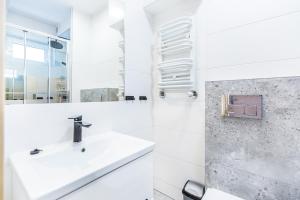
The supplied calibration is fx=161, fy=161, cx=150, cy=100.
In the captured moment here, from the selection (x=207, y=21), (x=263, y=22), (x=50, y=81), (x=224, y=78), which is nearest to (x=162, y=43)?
(x=207, y=21)

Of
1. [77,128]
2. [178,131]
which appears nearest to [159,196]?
[178,131]

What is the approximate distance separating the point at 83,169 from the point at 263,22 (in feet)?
4.77

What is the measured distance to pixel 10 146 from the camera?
0.90 m

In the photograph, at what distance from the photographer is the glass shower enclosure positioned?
938mm

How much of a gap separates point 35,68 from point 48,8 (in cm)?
42

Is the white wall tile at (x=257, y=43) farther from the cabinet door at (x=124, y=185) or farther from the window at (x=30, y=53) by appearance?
the window at (x=30, y=53)

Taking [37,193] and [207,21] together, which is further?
[207,21]

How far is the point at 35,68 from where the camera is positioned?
3.38ft

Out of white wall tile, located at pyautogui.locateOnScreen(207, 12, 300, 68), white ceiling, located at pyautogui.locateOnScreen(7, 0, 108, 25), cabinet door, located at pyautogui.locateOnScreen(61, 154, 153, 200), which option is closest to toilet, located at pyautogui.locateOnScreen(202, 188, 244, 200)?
cabinet door, located at pyautogui.locateOnScreen(61, 154, 153, 200)

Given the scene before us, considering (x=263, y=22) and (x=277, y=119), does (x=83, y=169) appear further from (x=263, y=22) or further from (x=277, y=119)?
(x=263, y=22)

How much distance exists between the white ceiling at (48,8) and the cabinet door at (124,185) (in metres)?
1.06

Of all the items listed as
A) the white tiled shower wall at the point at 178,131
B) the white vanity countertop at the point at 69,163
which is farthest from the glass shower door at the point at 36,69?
the white tiled shower wall at the point at 178,131

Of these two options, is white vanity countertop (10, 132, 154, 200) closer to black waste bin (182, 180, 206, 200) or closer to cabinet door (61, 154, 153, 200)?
cabinet door (61, 154, 153, 200)

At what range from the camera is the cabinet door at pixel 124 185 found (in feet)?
2.30
